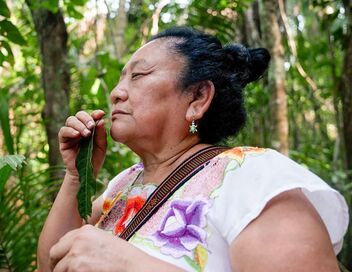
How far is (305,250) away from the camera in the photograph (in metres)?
1.06

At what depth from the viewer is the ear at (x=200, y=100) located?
1.53 meters

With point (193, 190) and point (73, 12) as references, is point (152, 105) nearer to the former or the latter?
point (193, 190)

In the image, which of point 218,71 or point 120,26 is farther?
point 120,26

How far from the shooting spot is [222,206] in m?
1.18

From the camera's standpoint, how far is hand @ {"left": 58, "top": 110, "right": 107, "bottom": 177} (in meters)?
1.52

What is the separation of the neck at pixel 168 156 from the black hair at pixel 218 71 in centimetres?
7

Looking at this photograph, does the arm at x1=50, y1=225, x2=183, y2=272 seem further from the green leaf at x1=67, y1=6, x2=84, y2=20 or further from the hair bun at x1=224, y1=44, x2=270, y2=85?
the green leaf at x1=67, y1=6, x2=84, y2=20

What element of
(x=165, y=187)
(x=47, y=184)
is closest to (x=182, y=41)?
(x=165, y=187)

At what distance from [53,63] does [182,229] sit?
72.3 inches

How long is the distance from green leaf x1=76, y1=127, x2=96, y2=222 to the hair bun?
1.69ft

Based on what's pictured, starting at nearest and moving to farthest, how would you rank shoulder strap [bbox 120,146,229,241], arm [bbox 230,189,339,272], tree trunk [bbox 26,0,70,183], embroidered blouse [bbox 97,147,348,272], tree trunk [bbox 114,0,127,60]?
arm [bbox 230,189,339,272]
embroidered blouse [bbox 97,147,348,272]
shoulder strap [bbox 120,146,229,241]
tree trunk [bbox 26,0,70,183]
tree trunk [bbox 114,0,127,60]

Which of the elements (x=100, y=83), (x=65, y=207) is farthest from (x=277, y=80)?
(x=65, y=207)

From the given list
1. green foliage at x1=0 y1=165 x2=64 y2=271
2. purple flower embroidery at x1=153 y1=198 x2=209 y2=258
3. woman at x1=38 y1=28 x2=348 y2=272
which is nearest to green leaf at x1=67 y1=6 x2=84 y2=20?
green foliage at x1=0 y1=165 x2=64 y2=271

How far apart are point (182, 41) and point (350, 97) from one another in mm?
2428
